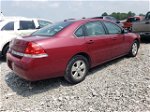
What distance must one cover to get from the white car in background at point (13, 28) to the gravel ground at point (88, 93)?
200cm

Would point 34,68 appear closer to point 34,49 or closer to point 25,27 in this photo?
point 34,49

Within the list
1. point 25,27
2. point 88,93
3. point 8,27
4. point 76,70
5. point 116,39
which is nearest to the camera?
point 88,93

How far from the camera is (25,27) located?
8.96 metres

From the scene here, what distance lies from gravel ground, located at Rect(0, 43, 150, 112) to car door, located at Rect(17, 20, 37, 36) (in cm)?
283

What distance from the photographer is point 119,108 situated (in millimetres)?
3994

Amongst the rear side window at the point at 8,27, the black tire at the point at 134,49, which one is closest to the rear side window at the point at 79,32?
the black tire at the point at 134,49

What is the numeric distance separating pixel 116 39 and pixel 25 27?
4.17 meters

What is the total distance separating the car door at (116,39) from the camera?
630 cm

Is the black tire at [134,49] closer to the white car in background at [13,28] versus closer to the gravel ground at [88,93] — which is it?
the gravel ground at [88,93]

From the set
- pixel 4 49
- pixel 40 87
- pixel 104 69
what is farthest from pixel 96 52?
pixel 4 49

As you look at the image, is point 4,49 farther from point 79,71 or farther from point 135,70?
point 135,70

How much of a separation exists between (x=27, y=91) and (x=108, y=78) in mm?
1989

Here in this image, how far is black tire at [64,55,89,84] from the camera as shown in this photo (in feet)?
16.7

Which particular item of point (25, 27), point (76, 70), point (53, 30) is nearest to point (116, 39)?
point (76, 70)
